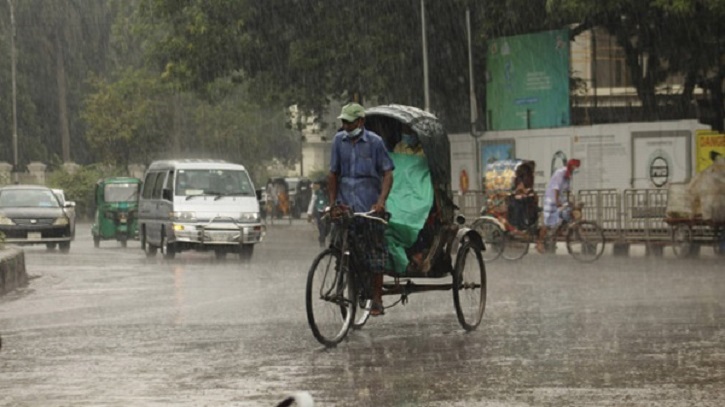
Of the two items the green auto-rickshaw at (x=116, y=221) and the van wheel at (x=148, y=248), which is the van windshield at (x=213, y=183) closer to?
the van wheel at (x=148, y=248)

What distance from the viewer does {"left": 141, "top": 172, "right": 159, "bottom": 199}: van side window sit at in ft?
104

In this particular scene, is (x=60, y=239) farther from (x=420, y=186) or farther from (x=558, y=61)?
(x=420, y=186)

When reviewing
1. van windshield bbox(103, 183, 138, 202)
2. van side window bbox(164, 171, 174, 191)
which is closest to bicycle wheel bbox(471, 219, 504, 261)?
van side window bbox(164, 171, 174, 191)

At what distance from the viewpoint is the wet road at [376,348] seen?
9.47 m

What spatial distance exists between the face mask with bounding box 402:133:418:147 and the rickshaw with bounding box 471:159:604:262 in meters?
12.5

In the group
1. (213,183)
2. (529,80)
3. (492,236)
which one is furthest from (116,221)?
(492,236)

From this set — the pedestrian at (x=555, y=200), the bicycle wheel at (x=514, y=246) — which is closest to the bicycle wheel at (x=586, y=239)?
the pedestrian at (x=555, y=200)

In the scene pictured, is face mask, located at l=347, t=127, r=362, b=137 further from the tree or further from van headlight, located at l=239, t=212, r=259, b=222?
the tree

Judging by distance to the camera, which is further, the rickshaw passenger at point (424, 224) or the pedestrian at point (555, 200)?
the pedestrian at point (555, 200)

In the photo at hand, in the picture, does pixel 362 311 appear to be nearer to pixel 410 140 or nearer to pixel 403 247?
pixel 403 247

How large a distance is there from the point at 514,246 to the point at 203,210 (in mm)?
5885

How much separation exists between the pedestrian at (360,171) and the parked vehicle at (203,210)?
16.0 meters

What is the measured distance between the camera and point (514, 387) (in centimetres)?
966

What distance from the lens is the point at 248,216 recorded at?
2939 centimetres
